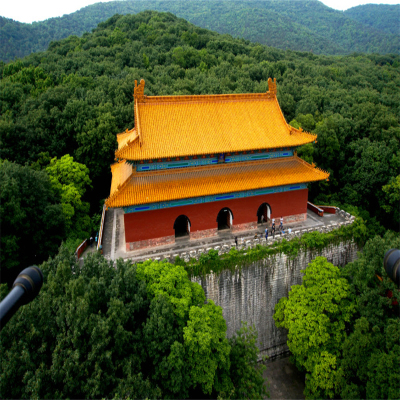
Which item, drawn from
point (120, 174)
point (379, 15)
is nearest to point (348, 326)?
point (120, 174)

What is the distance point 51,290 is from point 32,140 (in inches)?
854

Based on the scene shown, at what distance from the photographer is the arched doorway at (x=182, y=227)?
21375 millimetres

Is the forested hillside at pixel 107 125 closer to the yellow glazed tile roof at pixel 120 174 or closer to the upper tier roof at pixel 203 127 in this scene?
the yellow glazed tile roof at pixel 120 174

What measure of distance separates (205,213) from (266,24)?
Result: 109821 millimetres

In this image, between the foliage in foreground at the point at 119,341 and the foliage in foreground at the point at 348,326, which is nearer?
the foliage in foreground at the point at 119,341

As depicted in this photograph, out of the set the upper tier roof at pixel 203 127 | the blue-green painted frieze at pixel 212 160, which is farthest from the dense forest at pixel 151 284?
the upper tier roof at pixel 203 127

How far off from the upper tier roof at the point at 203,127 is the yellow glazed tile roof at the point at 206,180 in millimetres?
1407

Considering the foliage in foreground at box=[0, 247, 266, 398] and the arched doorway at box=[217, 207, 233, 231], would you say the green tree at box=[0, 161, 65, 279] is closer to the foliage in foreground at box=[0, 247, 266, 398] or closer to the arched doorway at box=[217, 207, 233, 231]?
the foliage in foreground at box=[0, 247, 266, 398]

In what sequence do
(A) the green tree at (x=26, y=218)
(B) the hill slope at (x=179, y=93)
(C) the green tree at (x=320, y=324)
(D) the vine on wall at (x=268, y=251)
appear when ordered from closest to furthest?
A: (C) the green tree at (x=320, y=324) → (D) the vine on wall at (x=268, y=251) → (A) the green tree at (x=26, y=218) → (B) the hill slope at (x=179, y=93)

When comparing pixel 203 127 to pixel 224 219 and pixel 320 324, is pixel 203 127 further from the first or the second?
pixel 320 324

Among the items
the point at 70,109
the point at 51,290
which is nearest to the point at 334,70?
the point at 70,109

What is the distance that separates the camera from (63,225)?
22.3 meters

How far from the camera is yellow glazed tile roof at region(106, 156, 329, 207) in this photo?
1847 centimetres

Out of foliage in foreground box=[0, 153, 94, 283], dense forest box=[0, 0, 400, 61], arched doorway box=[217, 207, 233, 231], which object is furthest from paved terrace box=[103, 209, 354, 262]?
dense forest box=[0, 0, 400, 61]
